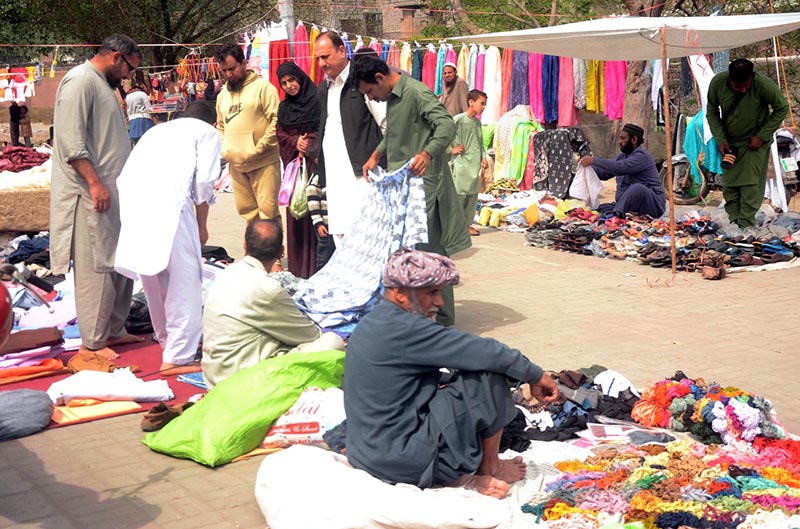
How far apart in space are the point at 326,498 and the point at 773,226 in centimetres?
751

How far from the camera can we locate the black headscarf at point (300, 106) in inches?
321

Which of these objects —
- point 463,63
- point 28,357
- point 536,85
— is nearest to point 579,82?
point 536,85

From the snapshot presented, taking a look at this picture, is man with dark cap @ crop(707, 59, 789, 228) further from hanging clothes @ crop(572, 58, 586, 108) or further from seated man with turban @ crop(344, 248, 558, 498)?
seated man with turban @ crop(344, 248, 558, 498)

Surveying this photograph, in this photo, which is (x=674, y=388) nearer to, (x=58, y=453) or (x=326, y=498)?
(x=326, y=498)

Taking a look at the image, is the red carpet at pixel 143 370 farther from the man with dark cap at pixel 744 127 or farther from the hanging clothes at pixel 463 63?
the hanging clothes at pixel 463 63

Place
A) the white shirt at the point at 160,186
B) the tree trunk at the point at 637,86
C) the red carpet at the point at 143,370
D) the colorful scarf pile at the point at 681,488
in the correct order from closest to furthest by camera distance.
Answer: the colorful scarf pile at the point at 681,488
the red carpet at the point at 143,370
the white shirt at the point at 160,186
the tree trunk at the point at 637,86

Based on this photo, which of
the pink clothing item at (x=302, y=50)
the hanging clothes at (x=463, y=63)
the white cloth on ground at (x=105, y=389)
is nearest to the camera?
the white cloth on ground at (x=105, y=389)

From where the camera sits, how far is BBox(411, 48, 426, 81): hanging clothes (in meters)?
15.9

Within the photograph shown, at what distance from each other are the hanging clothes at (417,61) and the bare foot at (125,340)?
9.69 metres

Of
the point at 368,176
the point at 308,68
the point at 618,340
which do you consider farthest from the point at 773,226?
the point at 308,68

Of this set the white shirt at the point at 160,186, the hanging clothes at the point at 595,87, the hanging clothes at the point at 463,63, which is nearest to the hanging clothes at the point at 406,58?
the hanging clothes at the point at 463,63

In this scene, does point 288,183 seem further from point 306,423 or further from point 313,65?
point 313,65

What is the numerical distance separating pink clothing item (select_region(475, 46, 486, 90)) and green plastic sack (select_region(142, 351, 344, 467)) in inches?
425

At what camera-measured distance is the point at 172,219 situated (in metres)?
6.17
